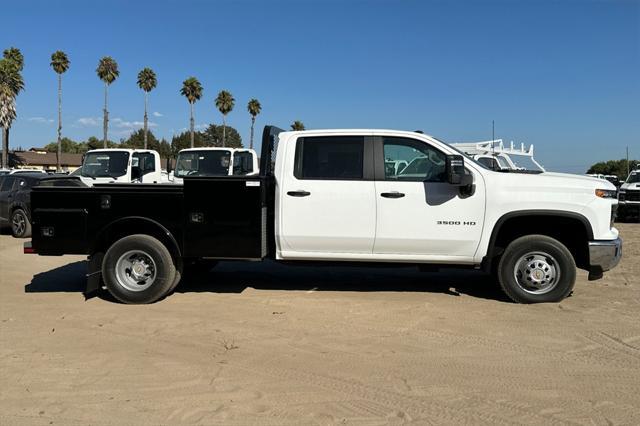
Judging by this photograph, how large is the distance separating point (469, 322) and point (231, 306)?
279cm

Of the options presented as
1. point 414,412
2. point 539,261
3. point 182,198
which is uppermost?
point 182,198

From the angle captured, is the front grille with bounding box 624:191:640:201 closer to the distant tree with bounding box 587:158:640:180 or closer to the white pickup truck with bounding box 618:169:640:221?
the white pickup truck with bounding box 618:169:640:221

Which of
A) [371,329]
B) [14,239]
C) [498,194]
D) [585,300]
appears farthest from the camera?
[14,239]

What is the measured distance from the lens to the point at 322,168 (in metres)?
6.63

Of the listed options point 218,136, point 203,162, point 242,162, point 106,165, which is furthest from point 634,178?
point 218,136

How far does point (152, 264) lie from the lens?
21.9 ft

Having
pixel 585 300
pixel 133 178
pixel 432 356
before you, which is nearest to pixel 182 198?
pixel 432 356

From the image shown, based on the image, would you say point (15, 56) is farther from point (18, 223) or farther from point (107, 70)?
point (18, 223)

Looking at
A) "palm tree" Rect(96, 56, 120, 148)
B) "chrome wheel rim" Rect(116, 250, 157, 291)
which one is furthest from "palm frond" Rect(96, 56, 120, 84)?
"chrome wheel rim" Rect(116, 250, 157, 291)

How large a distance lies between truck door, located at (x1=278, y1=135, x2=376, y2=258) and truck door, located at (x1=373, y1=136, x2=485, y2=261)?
169 mm

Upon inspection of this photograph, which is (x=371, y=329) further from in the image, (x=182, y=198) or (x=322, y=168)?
(x=182, y=198)

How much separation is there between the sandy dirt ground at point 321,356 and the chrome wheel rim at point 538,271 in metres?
0.30

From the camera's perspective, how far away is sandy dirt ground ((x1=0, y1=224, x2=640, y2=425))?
3.76 m

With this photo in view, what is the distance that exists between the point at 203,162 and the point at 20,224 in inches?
189
